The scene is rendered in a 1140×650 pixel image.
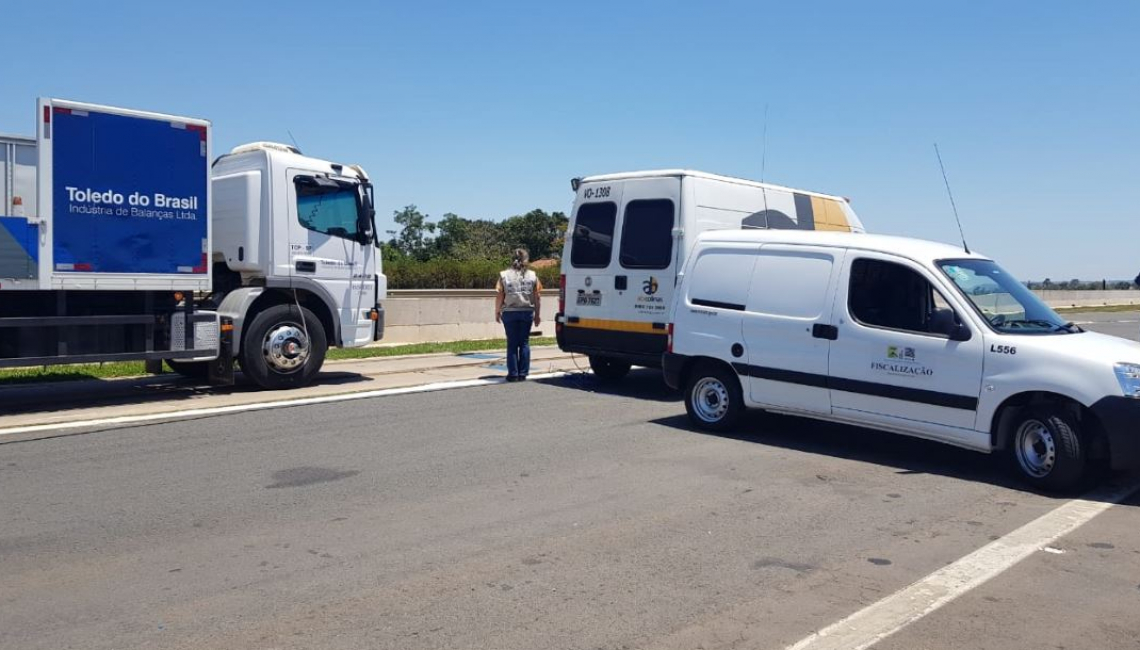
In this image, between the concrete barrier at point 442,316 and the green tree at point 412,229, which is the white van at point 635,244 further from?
the green tree at point 412,229

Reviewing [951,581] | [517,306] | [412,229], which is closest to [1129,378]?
[951,581]

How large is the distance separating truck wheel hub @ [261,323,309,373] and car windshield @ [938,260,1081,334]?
773 centimetres

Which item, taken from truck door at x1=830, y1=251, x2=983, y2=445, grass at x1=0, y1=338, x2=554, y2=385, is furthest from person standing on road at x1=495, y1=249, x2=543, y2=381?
truck door at x1=830, y1=251, x2=983, y2=445

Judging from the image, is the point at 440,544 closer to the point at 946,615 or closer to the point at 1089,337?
the point at 946,615

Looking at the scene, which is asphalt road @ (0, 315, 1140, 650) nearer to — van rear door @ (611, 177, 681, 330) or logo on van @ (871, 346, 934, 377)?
logo on van @ (871, 346, 934, 377)

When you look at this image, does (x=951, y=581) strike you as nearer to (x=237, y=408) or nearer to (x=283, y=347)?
(x=237, y=408)

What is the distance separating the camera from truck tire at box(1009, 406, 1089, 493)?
7148 mm

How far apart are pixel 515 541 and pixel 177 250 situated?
22.7ft

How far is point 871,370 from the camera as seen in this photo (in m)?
8.34

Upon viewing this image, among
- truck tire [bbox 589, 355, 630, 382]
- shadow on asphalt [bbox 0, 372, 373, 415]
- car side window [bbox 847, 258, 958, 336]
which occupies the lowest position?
shadow on asphalt [bbox 0, 372, 373, 415]

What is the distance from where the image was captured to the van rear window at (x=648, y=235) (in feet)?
38.4

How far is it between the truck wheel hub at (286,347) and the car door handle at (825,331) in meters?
6.62

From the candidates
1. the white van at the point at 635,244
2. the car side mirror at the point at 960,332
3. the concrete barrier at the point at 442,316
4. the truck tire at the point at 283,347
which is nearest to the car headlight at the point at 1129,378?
the car side mirror at the point at 960,332

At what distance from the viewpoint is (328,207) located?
12688mm
